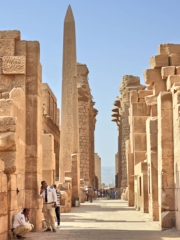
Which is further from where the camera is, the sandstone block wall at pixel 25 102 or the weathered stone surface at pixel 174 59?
the weathered stone surface at pixel 174 59

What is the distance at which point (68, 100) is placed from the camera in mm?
24891

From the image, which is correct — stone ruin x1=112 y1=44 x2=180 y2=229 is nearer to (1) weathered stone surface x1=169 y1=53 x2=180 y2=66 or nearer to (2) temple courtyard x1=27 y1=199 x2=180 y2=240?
(1) weathered stone surface x1=169 y1=53 x2=180 y2=66

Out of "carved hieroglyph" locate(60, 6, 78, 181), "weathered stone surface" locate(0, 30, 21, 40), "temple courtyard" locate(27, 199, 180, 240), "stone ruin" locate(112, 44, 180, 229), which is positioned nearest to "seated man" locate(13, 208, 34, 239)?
"temple courtyard" locate(27, 199, 180, 240)

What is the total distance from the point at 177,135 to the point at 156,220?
171 inches

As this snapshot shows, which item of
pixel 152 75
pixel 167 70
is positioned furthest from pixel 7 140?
pixel 152 75

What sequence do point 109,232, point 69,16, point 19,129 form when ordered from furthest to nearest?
point 69,16 < point 109,232 < point 19,129

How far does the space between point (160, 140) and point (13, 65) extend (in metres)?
3.97

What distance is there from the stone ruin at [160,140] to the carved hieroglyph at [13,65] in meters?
3.39

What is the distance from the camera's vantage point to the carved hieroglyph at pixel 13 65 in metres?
12.2

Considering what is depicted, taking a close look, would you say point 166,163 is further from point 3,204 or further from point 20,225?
point 3,204

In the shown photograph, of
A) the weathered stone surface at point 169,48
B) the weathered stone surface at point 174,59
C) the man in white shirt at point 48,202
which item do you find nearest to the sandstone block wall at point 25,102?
the man in white shirt at point 48,202

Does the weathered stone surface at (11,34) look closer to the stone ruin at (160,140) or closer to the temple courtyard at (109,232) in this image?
the stone ruin at (160,140)

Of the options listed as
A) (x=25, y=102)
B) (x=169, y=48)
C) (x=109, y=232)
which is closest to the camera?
(x=109, y=232)

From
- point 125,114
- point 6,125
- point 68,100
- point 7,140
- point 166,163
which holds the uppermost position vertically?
point 125,114
